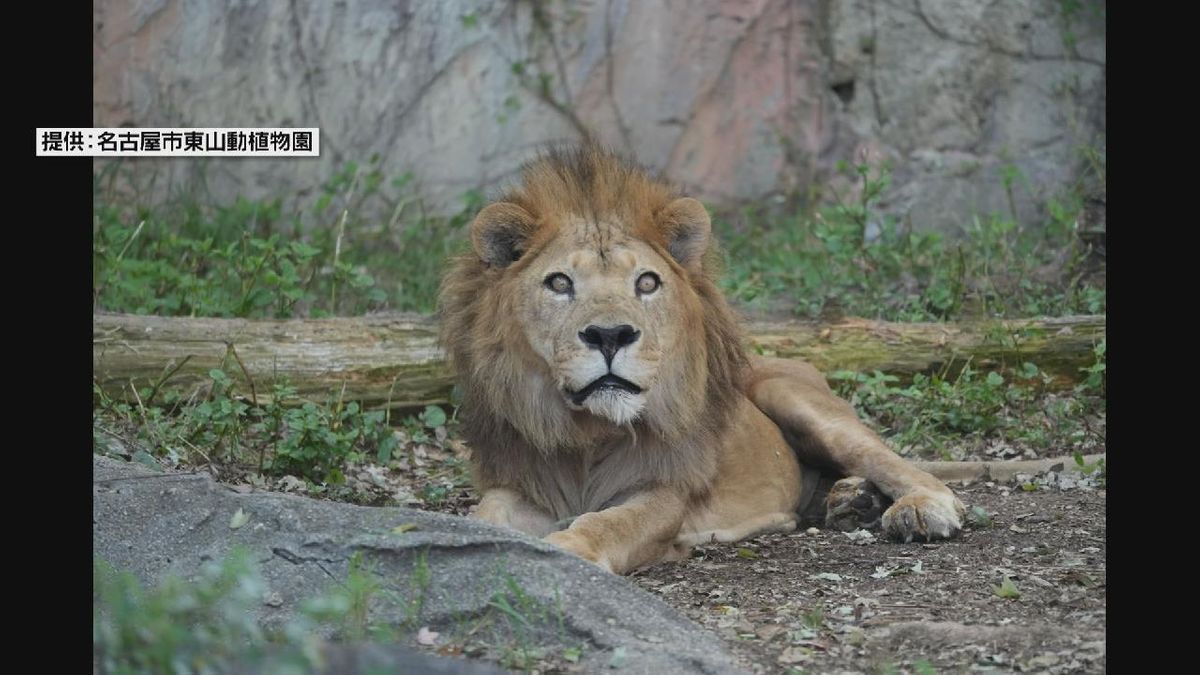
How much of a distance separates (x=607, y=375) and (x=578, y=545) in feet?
1.63

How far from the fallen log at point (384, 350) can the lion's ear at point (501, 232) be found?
133 cm

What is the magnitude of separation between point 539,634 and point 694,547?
1.67 m

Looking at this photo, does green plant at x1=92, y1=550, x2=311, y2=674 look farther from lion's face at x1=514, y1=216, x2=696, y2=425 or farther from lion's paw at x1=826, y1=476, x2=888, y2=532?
lion's paw at x1=826, y1=476, x2=888, y2=532

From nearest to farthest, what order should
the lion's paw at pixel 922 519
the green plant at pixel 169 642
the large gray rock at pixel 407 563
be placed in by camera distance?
the green plant at pixel 169 642
the large gray rock at pixel 407 563
the lion's paw at pixel 922 519

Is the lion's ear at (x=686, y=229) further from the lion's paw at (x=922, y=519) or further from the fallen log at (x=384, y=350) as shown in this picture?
the fallen log at (x=384, y=350)

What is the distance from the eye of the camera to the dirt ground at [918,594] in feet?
12.3

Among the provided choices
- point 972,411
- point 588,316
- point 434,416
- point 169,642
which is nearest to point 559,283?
point 588,316

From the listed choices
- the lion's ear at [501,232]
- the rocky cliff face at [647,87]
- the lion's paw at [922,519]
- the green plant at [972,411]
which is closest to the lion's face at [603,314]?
the lion's ear at [501,232]

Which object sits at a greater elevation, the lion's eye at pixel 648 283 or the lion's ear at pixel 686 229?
the lion's ear at pixel 686 229

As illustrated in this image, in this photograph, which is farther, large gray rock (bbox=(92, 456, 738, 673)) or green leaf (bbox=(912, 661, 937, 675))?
large gray rock (bbox=(92, 456, 738, 673))

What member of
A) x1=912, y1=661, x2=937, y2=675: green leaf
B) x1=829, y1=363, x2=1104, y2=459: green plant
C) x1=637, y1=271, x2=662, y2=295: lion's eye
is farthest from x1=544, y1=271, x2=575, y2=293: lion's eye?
x1=829, y1=363, x2=1104, y2=459: green plant

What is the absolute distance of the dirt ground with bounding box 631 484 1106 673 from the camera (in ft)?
12.3

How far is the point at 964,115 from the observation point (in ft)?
35.6

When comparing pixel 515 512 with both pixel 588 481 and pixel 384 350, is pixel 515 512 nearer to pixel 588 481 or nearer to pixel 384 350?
pixel 588 481
